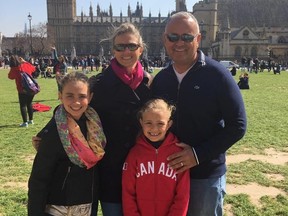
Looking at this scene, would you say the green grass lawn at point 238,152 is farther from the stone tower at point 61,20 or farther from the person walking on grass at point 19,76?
the stone tower at point 61,20

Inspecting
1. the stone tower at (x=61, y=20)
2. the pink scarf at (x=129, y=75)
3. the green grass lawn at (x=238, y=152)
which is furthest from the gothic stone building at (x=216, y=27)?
the pink scarf at (x=129, y=75)

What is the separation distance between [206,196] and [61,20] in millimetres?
115789

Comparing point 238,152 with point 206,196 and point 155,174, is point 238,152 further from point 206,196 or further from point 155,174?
point 155,174

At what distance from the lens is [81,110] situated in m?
2.85

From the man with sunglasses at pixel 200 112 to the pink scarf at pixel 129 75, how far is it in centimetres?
20

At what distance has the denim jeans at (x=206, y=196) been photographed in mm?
2916

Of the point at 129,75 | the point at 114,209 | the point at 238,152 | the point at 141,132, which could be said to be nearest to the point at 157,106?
the point at 141,132

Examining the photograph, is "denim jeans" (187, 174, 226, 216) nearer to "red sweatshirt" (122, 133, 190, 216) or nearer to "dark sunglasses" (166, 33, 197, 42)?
"red sweatshirt" (122, 133, 190, 216)

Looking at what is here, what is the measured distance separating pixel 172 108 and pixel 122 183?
741 mm

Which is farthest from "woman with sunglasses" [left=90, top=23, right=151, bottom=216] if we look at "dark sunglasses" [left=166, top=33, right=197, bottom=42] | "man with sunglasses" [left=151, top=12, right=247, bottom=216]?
"dark sunglasses" [left=166, top=33, right=197, bottom=42]

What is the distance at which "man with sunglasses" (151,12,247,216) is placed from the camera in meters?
2.79

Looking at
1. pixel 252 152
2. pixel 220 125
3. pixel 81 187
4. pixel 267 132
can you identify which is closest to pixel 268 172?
pixel 252 152

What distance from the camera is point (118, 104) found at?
2.98 meters

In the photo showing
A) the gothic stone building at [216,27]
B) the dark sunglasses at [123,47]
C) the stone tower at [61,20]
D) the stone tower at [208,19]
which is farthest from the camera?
the stone tower at [61,20]
